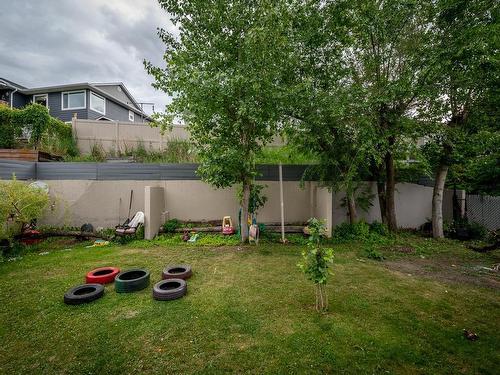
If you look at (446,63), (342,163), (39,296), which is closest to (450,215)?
(342,163)

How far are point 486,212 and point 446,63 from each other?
599 cm

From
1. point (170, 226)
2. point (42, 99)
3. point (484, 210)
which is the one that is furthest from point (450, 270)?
point (42, 99)

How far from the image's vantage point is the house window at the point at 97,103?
52.5ft

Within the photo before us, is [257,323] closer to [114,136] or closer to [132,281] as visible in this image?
[132,281]

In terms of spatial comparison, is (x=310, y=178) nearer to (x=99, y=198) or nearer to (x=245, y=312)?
(x=245, y=312)

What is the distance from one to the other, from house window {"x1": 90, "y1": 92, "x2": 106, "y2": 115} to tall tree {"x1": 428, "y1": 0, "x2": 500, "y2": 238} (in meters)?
18.3

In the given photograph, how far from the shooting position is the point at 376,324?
113 inches

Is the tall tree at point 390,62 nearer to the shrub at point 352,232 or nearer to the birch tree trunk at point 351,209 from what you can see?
the birch tree trunk at point 351,209

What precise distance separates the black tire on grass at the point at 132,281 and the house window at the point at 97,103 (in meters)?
16.0

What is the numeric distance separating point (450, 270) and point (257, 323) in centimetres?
449

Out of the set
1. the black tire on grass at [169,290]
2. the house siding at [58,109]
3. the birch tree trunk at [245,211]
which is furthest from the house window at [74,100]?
the black tire on grass at [169,290]

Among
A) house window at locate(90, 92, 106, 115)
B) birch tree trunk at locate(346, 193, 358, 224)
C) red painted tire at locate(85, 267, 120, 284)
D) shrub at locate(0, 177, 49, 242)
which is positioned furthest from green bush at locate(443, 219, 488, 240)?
house window at locate(90, 92, 106, 115)

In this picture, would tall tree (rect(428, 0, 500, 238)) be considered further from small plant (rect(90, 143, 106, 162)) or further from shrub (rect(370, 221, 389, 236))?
small plant (rect(90, 143, 106, 162))

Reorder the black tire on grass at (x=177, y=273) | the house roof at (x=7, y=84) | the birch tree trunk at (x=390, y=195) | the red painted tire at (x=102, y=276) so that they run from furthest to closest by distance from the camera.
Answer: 1. the house roof at (x=7, y=84)
2. the birch tree trunk at (x=390, y=195)
3. the black tire on grass at (x=177, y=273)
4. the red painted tire at (x=102, y=276)
